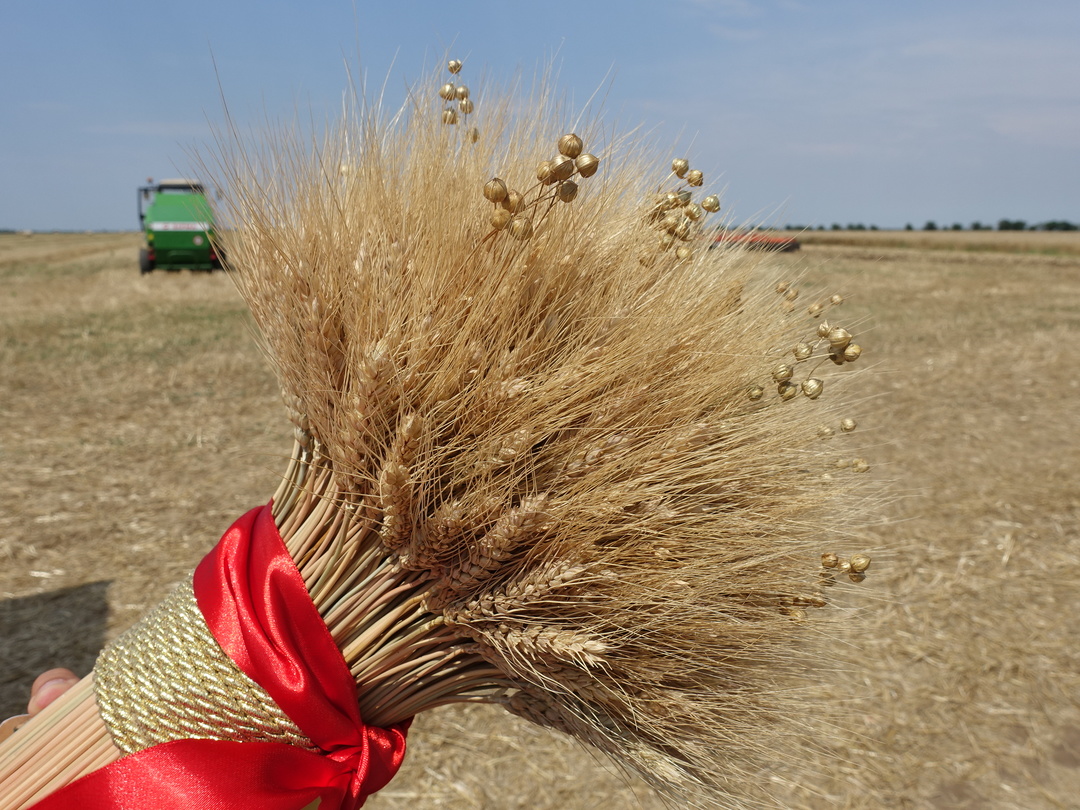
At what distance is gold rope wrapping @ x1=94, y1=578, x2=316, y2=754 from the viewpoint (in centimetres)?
77

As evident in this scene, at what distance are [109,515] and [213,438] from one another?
1.12 meters

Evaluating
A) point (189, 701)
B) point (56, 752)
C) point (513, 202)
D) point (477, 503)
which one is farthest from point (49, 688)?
point (513, 202)

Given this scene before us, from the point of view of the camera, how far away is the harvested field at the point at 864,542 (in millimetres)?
2139

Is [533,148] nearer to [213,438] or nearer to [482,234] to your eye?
[482,234]

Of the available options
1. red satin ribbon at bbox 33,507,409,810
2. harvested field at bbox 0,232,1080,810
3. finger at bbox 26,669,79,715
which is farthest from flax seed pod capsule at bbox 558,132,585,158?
finger at bbox 26,669,79,715

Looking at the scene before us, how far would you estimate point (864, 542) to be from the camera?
1106 mm

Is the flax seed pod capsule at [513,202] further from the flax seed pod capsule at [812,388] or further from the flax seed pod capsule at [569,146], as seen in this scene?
the flax seed pod capsule at [812,388]

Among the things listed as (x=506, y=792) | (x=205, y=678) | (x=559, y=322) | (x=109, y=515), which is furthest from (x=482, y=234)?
(x=109, y=515)

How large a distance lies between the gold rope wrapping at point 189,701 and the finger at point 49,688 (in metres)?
0.28

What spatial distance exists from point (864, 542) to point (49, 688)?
1167 mm

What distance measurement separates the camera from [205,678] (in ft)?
2.53

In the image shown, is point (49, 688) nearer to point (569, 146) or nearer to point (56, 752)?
point (56, 752)

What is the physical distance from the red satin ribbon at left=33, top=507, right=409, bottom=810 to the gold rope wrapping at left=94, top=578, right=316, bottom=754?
0.06 ft

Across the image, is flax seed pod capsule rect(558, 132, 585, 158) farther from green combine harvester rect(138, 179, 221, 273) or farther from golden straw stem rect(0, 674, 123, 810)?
green combine harvester rect(138, 179, 221, 273)
